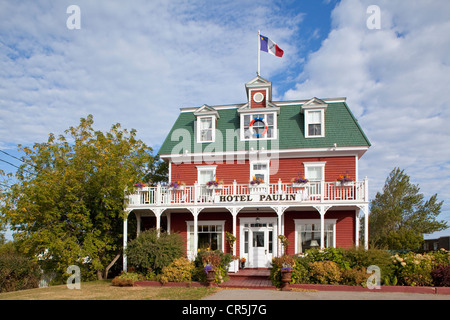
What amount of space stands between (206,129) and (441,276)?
13.0m

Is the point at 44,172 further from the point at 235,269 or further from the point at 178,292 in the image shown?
the point at 235,269

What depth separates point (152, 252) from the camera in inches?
586

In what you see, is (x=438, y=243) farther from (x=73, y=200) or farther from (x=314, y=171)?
(x=73, y=200)

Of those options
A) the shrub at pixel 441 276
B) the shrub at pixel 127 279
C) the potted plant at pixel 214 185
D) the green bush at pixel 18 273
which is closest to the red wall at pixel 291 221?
the potted plant at pixel 214 185

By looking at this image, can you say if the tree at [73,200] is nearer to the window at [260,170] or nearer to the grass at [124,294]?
the grass at [124,294]

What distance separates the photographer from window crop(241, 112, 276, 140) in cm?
1950

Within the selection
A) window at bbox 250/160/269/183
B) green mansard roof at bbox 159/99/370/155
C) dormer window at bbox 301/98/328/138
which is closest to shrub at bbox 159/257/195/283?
window at bbox 250/160/269/183

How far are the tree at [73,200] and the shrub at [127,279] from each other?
2.85m

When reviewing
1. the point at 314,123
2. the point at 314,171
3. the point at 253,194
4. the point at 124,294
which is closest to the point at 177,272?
the point at 124,294

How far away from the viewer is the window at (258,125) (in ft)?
64.0

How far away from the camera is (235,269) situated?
647 inches

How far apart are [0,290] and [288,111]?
1702 centimetres

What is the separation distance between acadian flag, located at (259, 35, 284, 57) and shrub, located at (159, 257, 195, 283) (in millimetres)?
12855

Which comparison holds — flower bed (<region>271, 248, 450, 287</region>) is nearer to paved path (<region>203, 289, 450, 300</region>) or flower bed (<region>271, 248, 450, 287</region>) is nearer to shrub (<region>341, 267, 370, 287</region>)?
shrub (<region>341, 267, 370, 287</region>)
